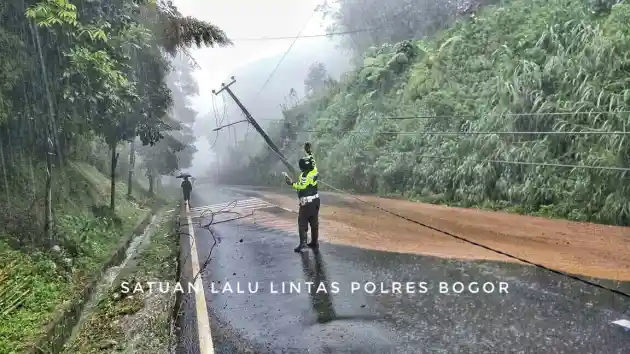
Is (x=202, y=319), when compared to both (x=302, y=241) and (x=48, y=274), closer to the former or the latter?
(x=48, y=274)

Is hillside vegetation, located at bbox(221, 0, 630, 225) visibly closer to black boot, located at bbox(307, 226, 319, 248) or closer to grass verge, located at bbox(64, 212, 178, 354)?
black boot, located at bbox(307, 226, 319, 248)

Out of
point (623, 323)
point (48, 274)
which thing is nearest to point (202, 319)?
point (48, 274)

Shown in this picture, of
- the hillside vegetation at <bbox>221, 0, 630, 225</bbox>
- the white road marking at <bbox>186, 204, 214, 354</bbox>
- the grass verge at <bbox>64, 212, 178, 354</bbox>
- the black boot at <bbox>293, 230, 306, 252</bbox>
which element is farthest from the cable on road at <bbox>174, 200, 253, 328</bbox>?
the hillside vegetation at <bbox>221, 0, 630, 225</bbox>

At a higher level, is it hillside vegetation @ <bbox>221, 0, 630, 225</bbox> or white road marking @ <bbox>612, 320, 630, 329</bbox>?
hillside vegetation @ <bbox>221, 0, 630, 225</bbox>

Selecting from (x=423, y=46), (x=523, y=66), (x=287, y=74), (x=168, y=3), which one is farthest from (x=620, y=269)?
(x=287, y=74)

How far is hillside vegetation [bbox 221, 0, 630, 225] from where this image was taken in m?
10.5

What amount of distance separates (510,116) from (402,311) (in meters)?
9.13

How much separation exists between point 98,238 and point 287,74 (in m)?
83.3

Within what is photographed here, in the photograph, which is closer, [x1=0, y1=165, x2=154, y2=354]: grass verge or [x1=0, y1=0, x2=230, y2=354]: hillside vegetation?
[x1=0, y1=165, x2=154, y2=354]: grass verge

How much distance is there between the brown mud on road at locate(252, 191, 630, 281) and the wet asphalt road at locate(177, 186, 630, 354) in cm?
64

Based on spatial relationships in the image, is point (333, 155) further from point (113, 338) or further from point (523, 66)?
point (113, 338)

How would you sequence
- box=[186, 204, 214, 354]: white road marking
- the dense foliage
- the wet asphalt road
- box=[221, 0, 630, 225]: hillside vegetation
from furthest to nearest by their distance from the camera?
box=[221, 0, 630, 225]: hillside vegetation
the dense foliage
box=[186, 204, 214, 354]: white road marking
the wet asphalt road

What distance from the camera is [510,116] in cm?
1271

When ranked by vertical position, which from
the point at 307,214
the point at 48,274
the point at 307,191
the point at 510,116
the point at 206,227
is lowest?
the point at 206,227
